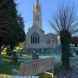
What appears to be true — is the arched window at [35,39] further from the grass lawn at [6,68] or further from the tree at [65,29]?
the tree at [65,29]

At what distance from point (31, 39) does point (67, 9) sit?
907 cm

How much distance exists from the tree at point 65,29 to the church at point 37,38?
132 inches

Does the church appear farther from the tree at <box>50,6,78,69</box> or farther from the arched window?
the tree at <box>50,6,78,69</box>

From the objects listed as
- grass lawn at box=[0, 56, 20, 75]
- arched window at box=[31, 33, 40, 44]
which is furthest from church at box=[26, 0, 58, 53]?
grass lawn at box=[0, 56, 20, 75]

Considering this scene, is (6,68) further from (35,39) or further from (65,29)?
(35,39)

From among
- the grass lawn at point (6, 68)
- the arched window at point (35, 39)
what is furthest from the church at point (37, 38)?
the grass lawn at point (6, 68)

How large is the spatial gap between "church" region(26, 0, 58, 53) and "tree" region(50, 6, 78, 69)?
3.36 m

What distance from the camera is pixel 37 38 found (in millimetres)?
16375

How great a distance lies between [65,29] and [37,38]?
369 inches

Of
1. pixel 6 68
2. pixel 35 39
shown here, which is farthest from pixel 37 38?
pixel 6 68

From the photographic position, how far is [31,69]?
6.56 meters

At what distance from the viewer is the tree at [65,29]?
7012mm

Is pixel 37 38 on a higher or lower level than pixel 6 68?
higher

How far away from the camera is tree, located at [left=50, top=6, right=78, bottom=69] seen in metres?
7.01
